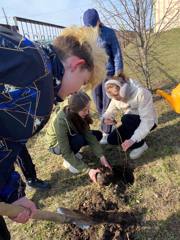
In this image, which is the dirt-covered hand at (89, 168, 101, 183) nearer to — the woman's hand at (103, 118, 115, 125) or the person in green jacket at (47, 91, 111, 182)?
the person in green jacket at (47, 91, 111, 182)

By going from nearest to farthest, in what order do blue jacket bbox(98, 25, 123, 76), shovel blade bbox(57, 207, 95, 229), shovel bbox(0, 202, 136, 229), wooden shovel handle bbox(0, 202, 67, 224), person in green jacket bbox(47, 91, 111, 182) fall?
1. wooden shovel handle bbox(0, 202, 67, 224)
2. shovel bbox(0, 202, 136, 229)
3. shovel blade bbox(57, 207, 95, 229)
4. person in green jacket bbox(47, 91, 111, 182)
5. blue jacket bbox(98, 25, 123, 76)

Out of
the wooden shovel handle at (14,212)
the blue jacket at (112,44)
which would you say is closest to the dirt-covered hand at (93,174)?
the wooden shovel handle at (14,212)

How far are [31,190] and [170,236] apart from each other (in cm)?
157

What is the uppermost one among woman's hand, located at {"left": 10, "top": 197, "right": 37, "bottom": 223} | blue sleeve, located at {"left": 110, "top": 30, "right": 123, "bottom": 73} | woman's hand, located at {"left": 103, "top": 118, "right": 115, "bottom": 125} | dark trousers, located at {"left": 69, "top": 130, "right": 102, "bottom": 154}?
blue sleeve, located at {"left": 110, "top": 30, "right": 123, "bottom": 73}

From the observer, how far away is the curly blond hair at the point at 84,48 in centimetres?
154

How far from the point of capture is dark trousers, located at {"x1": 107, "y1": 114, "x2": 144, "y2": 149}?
3.74 m

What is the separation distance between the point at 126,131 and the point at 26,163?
123 cm

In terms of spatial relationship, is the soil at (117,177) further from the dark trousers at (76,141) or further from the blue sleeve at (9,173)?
the blue sleeve at (9,173)

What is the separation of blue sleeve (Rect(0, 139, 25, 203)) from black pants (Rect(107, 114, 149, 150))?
1.95 m

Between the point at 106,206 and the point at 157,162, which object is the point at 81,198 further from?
the point at 157,162

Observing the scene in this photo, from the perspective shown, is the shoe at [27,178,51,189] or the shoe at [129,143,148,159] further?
the shoe at [129,143,148,159]

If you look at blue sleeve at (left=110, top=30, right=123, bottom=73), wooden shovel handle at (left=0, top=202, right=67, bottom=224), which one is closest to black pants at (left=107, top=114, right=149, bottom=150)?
blue sleeve at (left=110, top=30, right=123, bottom=73)

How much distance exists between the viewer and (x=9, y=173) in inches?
66.3

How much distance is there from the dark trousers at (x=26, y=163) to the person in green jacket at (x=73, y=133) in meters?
0.33
